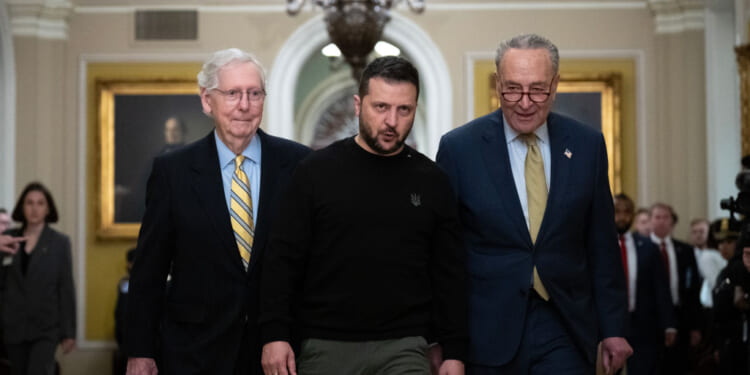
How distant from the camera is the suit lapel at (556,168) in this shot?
3.66m

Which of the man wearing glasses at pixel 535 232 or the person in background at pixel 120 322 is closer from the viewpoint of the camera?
the man wearing glasses at pixel 535 232

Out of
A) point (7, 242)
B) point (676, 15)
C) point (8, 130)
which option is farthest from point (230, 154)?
point (676, 15)

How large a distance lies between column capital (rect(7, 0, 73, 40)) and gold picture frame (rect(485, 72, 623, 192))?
4652 millimetres

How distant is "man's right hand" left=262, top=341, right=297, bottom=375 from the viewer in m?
3.18

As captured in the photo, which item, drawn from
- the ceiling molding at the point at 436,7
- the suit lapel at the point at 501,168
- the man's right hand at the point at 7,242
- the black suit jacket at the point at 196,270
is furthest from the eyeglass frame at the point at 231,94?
the ceiling molding at the point at 436,7

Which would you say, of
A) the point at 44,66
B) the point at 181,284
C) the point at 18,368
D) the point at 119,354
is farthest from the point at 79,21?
the point at 181,284

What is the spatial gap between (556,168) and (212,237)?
1203mm

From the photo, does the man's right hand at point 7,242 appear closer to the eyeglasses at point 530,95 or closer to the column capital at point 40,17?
the eyeglasses at point 530,95

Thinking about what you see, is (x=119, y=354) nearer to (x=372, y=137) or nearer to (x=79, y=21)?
(x=79, y=21)

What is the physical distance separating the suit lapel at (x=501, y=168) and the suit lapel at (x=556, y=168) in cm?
8

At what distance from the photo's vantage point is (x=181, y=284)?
3625 mm

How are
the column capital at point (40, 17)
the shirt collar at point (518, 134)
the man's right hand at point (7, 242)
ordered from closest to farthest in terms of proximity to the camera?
the shirt collar at point (518, 134) → the man's right hand at point (7, 242) → the column capital at point (40, 17)

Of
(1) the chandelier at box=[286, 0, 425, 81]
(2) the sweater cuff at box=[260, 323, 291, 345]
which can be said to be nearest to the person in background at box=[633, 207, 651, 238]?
(1) the chandelier at box=[286, 0, 425, 81]

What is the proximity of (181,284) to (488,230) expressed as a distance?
105 cm
